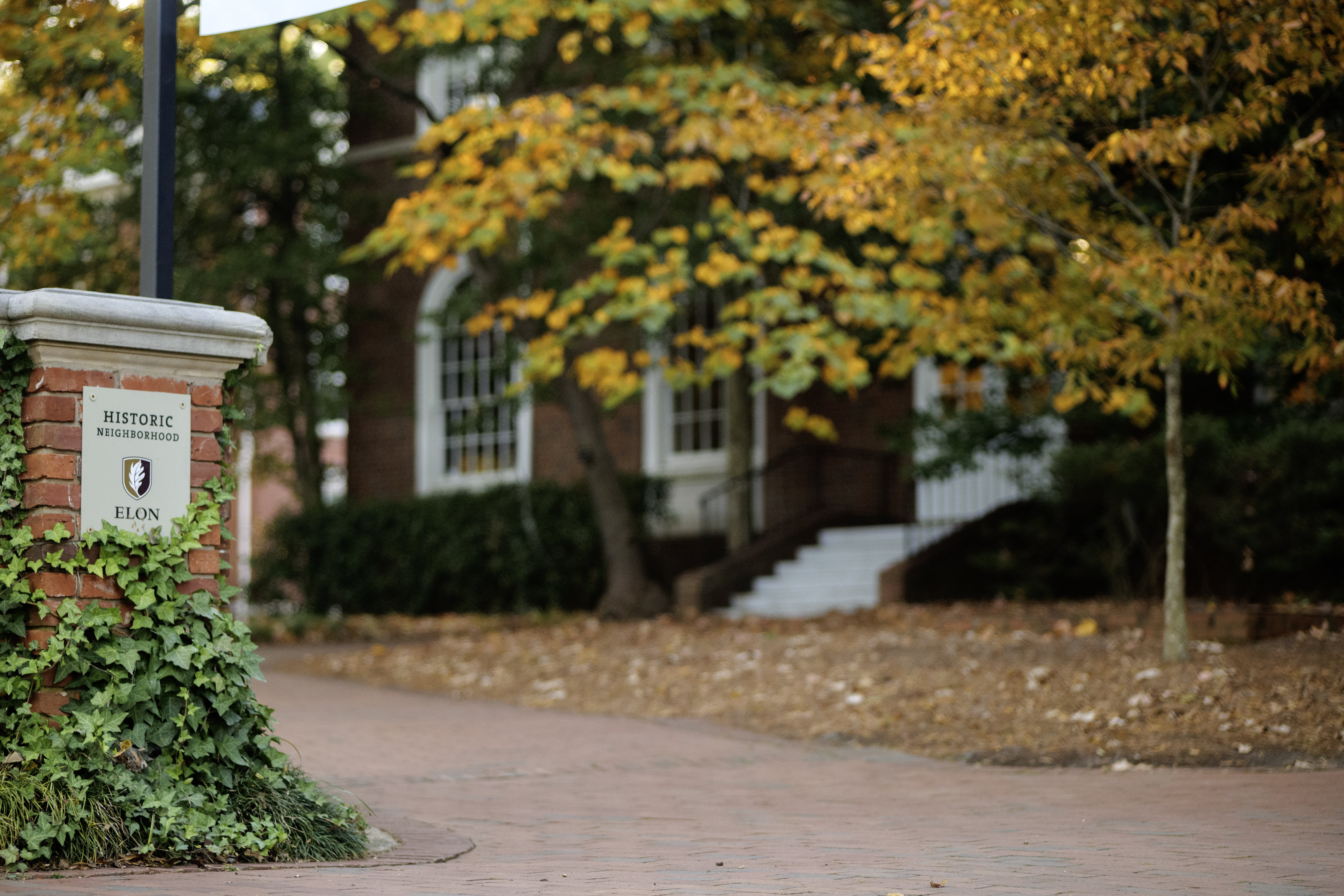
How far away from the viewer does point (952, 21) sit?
28.8 feet

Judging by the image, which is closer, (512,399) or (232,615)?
(232,615)

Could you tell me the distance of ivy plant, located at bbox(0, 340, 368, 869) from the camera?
16.4ft

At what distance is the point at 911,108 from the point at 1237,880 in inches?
226

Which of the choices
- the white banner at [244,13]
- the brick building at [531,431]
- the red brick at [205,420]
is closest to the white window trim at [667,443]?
the brick building at [531,431]

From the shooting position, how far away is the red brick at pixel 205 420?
18.2ft

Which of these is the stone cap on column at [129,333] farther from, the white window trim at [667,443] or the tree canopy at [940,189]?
the white window trim at [667,443]

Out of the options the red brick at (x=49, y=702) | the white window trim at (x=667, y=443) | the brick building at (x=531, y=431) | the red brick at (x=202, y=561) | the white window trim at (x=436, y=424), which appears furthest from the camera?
the white window trim at (x=436, y=424)

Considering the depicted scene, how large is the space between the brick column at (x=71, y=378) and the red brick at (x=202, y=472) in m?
0.26

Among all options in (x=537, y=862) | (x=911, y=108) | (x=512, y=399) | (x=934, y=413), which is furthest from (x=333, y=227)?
(x=537, y=862)

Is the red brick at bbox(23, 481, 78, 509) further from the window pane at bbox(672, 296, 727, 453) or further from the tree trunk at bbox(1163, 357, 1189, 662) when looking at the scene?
the window pane at bbox(672, 296, 727, 453)

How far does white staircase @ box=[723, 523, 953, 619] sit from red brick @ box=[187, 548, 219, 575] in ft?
33.0

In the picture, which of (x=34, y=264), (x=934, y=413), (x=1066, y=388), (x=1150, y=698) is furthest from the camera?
(x=934, y=413)

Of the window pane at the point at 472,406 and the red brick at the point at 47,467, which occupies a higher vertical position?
the window pane at the point at 472,406

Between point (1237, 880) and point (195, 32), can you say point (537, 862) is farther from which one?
point (195, 32)
